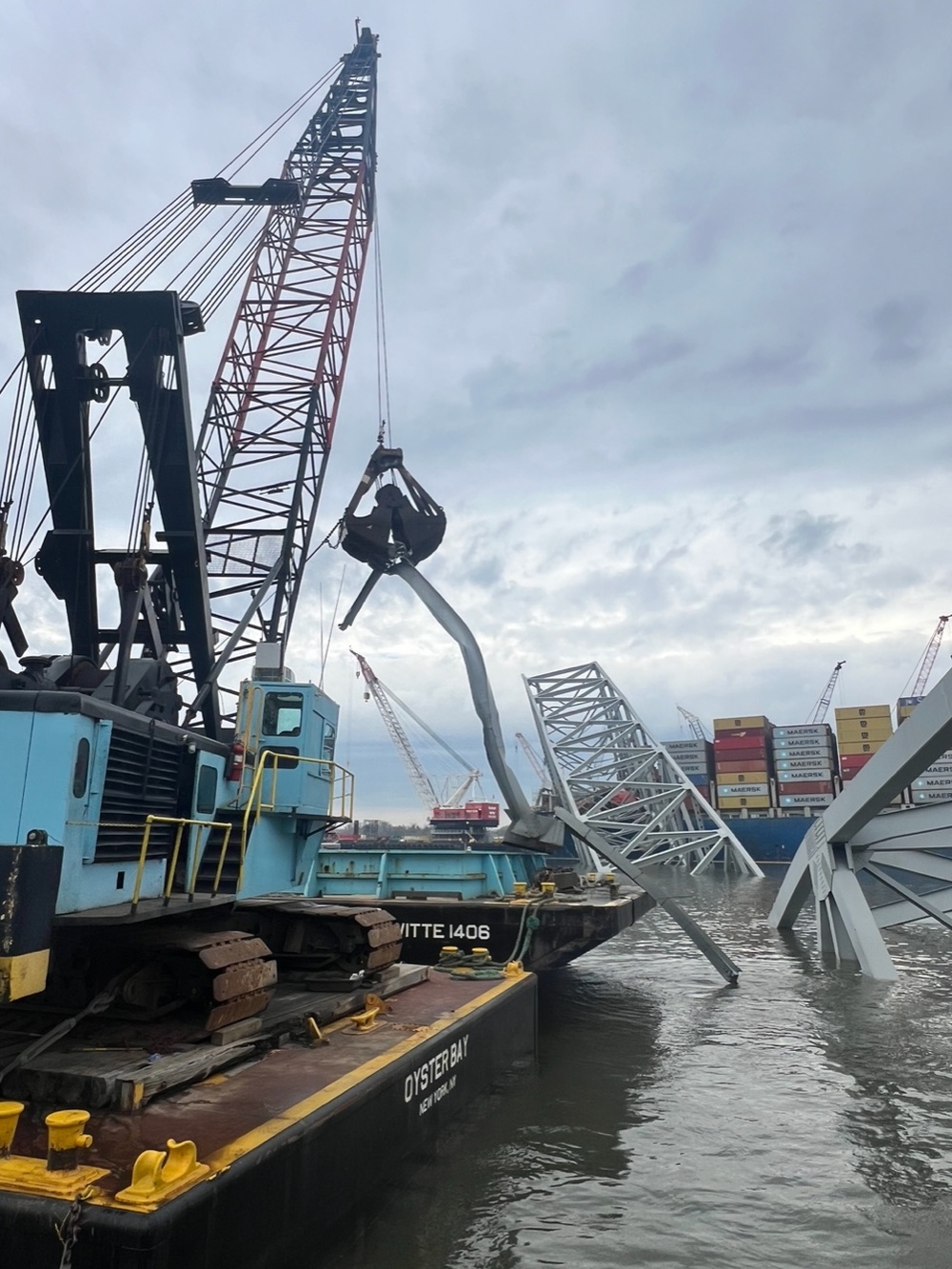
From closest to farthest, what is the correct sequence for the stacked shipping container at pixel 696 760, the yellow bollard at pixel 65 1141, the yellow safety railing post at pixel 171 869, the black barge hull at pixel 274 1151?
the black barge hull at pixel 274 1151, the yellow bollard at pixel 65 1141, the yellow safety railing post at pixel 171 869, the stacked shipping container at pixel 696 760

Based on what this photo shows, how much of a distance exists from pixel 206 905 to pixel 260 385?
20971mm

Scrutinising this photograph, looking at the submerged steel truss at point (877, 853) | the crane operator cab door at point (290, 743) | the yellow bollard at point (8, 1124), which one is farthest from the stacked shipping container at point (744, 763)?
the yellow bollard at point (8, 1124)

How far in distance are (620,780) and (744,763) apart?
21.0 metres

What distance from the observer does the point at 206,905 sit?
655cm

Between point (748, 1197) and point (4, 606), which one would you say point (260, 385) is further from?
point (748, 1197)

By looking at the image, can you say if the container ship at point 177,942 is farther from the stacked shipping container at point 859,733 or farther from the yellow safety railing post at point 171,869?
the stacked shipping container at point 859,733

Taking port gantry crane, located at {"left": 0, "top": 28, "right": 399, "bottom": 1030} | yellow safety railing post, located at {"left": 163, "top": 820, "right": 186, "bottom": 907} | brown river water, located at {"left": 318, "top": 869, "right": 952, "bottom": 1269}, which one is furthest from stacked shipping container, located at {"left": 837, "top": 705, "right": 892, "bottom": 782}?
yellow safety railing post, located at {"left": 163, "top": 820, "right": 186, "bottom": 907}

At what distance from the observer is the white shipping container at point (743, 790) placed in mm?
72312

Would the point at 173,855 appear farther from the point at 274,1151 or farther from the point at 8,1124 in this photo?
the point at 274,1151

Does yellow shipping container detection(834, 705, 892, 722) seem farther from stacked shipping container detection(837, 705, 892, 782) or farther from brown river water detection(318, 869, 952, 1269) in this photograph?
brown river water detection(318, 869, 952, 1269)

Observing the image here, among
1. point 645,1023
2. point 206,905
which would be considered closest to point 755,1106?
point 645,1023

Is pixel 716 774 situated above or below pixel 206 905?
above

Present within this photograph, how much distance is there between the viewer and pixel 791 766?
237ft

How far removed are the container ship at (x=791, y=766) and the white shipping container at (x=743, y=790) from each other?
0.05 meters
